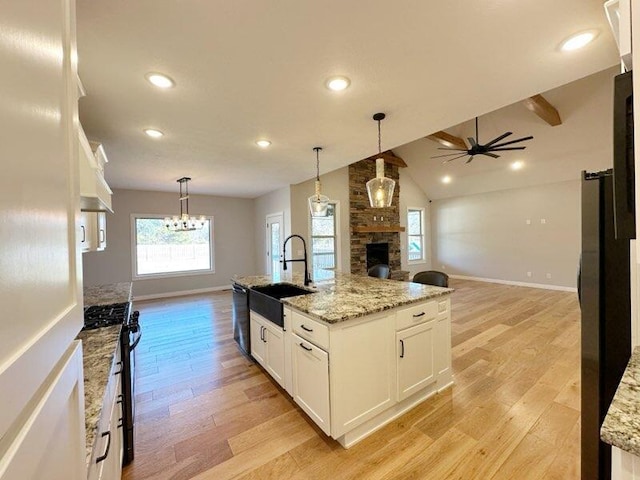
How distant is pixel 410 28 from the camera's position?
4.85ft

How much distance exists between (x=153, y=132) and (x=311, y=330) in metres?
2.58

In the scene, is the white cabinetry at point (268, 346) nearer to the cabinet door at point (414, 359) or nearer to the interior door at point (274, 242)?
the cabinet door at point (414, 359)

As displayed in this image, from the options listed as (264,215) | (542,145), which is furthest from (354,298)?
(542,145)

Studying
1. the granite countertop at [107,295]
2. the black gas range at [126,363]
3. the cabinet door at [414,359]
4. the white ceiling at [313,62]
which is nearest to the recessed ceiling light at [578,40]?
the white ceiling at [313,62]

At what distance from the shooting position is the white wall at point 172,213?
5555mm

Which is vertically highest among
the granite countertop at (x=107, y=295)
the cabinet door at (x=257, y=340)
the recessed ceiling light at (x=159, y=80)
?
the recessed ceiling light at (x=159, y=80)

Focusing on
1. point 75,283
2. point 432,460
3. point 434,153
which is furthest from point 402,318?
point 434,153

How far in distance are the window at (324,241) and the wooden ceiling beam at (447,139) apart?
99.1 inches

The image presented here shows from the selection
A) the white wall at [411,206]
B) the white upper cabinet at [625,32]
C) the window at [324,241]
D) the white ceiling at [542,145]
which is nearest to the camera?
the white upper cabinet at [625,32]

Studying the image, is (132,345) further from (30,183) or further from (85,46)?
(85,46)

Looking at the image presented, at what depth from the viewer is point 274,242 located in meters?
6.54

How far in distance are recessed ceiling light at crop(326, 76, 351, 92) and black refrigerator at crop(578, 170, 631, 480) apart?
154cm

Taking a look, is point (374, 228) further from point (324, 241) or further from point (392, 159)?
point (392, 159)

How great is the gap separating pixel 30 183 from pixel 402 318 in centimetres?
199
